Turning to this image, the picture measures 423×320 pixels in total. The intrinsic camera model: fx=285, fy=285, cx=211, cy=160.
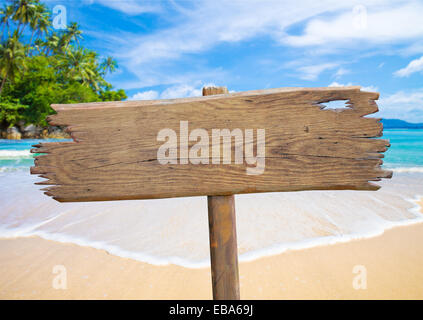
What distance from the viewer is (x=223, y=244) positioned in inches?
41.3

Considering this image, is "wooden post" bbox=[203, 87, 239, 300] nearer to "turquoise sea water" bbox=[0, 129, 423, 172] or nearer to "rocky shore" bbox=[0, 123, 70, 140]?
"turquoise sea water" bbox=[0, 129, 423, 172]

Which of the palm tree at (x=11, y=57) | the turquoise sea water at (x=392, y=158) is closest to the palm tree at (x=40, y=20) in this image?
the palm tree at (x=11, y=57)

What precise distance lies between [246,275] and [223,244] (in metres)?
1.53

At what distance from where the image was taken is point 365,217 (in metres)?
3.85

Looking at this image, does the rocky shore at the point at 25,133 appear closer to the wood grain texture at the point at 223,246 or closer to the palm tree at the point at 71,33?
the palm tree at the point at 71,33

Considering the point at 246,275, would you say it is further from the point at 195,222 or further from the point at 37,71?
the point at 37,71

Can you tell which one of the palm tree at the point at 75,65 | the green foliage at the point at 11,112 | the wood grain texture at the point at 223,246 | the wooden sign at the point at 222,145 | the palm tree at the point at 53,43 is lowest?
the wood grain texture at the point at 223,246

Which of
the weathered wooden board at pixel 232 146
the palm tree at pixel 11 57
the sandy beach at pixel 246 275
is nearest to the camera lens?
the weathered wooden board at pixel 232 146

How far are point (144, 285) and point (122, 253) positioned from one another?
2.25 ft

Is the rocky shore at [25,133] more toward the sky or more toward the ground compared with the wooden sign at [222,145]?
more toward the sky

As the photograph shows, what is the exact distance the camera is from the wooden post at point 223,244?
40.8 inches

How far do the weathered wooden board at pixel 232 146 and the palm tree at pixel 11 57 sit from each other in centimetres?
3001

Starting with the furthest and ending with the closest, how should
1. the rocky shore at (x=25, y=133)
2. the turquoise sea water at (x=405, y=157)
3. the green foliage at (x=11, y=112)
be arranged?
the rocky shore at (x=25, y=133), the green foliage at (x=11, y=112), the turquoise sea water at (x=405, y=157)

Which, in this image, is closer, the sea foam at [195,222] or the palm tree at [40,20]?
the sea foam at [195,222]
